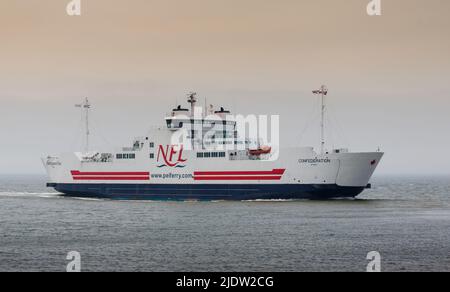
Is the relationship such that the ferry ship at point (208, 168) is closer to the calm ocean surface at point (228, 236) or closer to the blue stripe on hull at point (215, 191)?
the blue stripe on hull at point (215, 191)

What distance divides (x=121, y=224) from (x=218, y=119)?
2009 cm

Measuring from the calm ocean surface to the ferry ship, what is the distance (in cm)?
176

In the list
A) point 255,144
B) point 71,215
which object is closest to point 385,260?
point 71,215

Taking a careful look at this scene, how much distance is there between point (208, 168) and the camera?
55.7 m

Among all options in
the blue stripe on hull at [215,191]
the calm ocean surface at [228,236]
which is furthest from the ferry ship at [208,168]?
the calm ocean surface at [228,236]

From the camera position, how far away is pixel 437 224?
42031 millimetres

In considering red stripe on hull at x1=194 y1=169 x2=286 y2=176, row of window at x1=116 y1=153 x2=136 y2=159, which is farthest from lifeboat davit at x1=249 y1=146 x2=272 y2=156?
row of window at x1=116 y1=153 x2=136 y2=159

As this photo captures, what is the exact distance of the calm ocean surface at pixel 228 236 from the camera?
28953mm

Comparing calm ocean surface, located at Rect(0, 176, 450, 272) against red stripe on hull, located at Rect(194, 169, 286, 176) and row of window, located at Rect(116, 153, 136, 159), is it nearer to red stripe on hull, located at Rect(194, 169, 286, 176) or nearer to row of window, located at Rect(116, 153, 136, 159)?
red stripe on hull, located at Rect(194, 169, 286, 176)

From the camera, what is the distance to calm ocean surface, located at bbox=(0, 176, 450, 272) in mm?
28953

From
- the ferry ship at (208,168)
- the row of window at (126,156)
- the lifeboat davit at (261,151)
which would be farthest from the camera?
the row of window at (126,156)

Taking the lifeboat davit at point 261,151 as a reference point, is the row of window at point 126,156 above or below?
below
